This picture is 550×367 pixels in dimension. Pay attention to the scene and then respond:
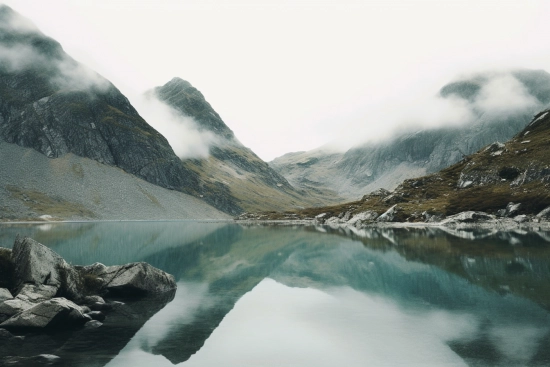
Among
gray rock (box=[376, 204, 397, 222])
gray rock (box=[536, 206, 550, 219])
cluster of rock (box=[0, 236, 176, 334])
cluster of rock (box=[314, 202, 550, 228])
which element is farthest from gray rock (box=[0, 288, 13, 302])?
gray rock (box=[376, 204, 397, 222])

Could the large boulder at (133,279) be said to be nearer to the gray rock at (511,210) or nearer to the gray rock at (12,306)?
the gray rock at (12,306)

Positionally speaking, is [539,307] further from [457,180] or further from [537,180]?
[457,180]

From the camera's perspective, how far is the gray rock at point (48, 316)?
25641 millimetres

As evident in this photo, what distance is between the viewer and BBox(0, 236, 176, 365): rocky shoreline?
24.4m

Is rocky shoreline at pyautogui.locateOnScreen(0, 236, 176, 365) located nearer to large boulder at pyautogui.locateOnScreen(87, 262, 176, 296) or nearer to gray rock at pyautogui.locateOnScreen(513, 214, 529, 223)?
large boulder at pyautogui.locateOnScreen(87, 262, 176, 296)

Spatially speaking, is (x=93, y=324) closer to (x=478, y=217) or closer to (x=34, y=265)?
(x=34, y=265)

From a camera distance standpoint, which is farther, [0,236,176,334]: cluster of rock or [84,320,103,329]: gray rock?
[84,320,103,329]: gray rock

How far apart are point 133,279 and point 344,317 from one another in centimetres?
2017

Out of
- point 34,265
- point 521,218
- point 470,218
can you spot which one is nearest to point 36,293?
point 34,265

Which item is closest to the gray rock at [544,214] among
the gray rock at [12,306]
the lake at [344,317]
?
the lake at [344,317]

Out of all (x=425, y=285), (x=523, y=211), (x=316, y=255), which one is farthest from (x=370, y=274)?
(x=523, y=211)

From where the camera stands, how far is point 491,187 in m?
151

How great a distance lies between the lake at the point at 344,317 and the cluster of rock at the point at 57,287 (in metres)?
2.24

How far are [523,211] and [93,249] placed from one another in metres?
120
